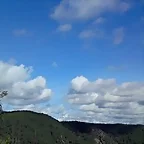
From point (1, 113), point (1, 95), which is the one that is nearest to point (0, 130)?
point (1, 113)

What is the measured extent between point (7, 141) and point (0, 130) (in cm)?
360

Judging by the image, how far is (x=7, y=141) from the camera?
170ft

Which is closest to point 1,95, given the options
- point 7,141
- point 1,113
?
point 1,113

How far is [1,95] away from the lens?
45406 millimetres

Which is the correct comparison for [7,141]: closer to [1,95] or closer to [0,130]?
[0,130]

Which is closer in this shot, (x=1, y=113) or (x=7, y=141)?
(x=1, y=113)

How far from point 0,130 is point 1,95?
11384 millimetres

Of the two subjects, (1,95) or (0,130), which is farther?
(0,130)

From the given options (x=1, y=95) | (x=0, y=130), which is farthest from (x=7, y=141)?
(x=1, y=95)

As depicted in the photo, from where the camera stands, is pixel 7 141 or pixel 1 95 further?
pixel 7 141

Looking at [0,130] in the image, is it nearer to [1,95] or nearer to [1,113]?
[1,113]

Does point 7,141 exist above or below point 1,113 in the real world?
below

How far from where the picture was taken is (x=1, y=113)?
157 ft

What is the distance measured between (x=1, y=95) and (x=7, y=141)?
975cm
